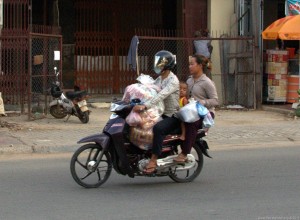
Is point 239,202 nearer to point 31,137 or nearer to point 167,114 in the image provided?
point 167,114

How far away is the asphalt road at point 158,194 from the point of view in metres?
6.82

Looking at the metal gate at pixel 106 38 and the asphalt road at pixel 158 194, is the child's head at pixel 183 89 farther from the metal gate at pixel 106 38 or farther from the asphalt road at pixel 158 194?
the metal gate at pixel 106 38

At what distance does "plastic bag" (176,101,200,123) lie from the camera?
801cm

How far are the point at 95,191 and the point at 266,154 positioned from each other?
4238 millimetres

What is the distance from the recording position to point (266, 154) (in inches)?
439

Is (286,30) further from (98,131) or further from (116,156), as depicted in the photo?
(116,156)

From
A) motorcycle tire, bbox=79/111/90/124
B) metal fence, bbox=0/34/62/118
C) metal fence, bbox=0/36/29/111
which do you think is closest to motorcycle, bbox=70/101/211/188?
motorcycle tire, bbox=79/111/90/124

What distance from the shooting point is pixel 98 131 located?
1334cm

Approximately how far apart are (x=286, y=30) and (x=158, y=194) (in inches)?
363

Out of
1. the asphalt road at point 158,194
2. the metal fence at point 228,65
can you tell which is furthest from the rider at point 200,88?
the metal fence at point 228,65

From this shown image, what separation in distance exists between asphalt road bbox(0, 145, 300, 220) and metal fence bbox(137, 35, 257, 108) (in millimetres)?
7571

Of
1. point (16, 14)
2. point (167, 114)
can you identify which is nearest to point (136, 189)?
point (167, 114)

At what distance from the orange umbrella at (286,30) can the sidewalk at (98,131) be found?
80.6 inches

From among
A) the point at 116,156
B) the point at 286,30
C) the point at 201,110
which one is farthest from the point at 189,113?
the point at 286,30
